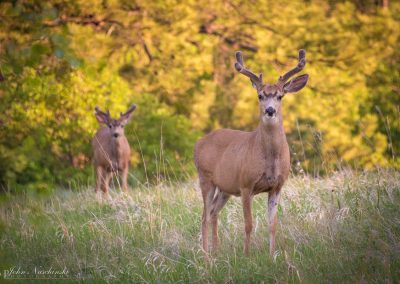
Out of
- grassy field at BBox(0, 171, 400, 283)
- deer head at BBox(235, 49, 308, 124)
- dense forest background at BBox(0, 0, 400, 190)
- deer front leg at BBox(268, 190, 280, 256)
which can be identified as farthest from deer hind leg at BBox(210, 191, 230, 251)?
dense forest background at BBox(0, 0, 400, 190)

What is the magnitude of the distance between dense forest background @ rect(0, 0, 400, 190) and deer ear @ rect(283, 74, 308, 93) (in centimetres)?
1036

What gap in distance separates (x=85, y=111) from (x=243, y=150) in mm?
11536

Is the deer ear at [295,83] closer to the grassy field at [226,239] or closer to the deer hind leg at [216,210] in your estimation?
the grassy field at [226,239]

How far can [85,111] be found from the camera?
18.4 metres

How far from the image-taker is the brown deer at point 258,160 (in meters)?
7.07

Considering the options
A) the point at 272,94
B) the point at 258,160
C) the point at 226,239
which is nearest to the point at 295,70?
the point at 272,94

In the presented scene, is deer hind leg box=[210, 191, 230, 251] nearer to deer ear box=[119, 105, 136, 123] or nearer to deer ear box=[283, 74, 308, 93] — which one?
deer ear box=[283, 74, 308, 93]

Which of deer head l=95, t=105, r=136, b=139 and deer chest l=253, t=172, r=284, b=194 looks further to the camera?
deer head l=95, t=105, r=136, b=139

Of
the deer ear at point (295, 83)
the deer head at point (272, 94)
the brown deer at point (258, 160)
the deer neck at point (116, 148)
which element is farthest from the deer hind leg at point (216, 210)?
the deer neck at point (116, 148)

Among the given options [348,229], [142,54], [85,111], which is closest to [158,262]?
[348,229]

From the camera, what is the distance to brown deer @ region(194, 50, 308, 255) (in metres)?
7.07

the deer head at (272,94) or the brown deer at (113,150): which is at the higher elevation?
the deer head at (272,94)

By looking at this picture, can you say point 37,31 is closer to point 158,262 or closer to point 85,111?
point 158,262

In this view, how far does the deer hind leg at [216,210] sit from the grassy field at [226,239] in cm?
13
